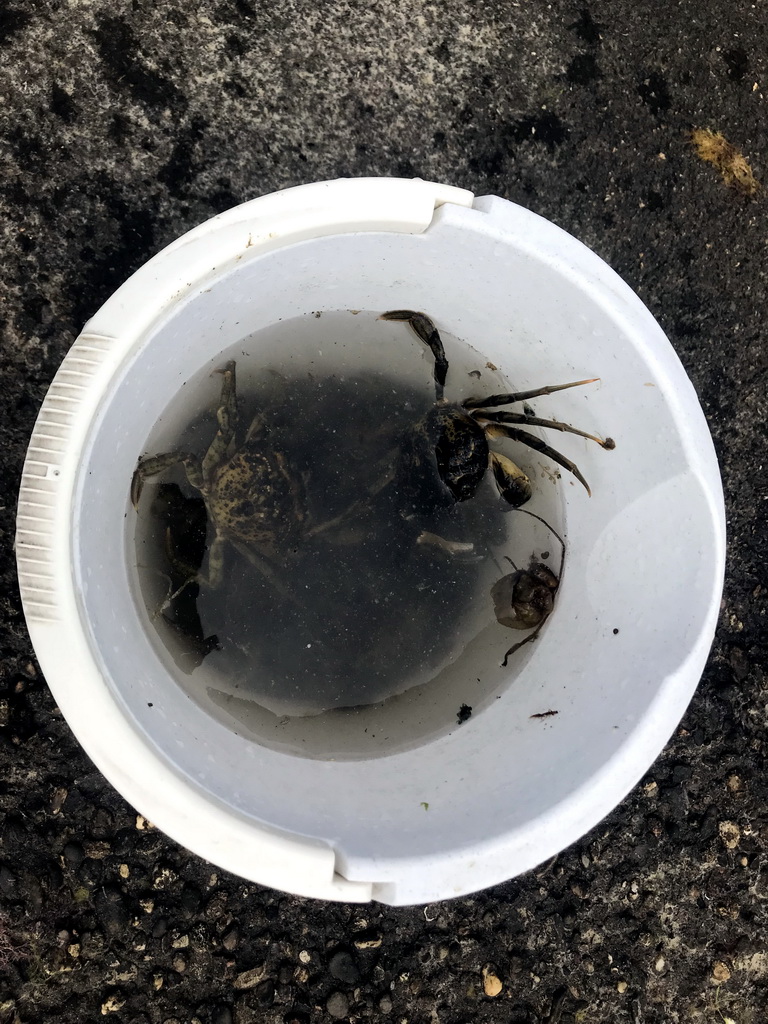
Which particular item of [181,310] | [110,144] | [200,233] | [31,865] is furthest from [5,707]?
[110,144]

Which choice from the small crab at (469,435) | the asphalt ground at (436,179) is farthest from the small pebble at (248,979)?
the small crab at (469,435)

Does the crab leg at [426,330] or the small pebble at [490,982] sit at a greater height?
the crab leg at [426,330]

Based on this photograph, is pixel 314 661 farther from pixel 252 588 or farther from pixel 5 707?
pixel 5 707

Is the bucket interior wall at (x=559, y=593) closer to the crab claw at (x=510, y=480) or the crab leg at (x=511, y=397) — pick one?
the crab leg at (x=511, y=397)

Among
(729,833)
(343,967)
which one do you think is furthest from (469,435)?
(343,967)

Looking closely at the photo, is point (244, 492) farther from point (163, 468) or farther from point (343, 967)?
point (343, 967)
